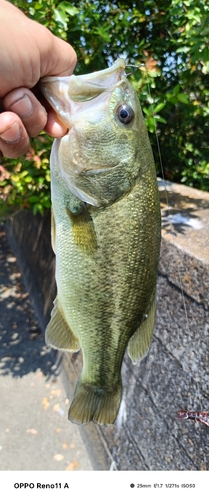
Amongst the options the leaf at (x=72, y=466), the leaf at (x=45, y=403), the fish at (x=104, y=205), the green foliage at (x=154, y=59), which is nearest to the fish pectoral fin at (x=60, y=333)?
the fish at (x=104, y=205)

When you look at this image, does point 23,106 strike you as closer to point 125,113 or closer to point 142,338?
point 125,113

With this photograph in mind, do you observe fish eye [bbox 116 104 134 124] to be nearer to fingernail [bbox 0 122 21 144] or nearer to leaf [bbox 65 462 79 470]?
fingernail [bbox 0 122 21 144]

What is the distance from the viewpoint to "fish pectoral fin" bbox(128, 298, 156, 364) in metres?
1.85

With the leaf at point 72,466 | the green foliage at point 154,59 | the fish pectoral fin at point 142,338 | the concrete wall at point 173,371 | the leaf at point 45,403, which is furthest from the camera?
the leaf at point 45,403

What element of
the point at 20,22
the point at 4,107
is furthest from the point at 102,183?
the point at 20,22

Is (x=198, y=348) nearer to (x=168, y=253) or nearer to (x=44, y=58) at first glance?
(x=168, y=253)

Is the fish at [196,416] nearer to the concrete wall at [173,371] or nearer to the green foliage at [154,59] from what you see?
the concrete wall at [173,371]

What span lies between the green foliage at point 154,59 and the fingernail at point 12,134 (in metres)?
1.33

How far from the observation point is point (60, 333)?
195 cm

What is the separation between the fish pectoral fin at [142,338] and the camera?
6.08 feet

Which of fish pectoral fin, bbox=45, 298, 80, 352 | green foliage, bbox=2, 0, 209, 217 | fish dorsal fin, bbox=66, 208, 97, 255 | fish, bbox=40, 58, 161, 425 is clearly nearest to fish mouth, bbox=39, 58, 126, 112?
fish, bbox=40, 58, 161, 425

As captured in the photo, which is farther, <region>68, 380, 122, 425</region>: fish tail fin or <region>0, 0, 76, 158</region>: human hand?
<region>68, 380, 122, 425</region>: fish tail fin

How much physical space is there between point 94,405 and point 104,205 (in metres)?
0.94

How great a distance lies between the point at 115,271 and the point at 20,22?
0.97 metres
